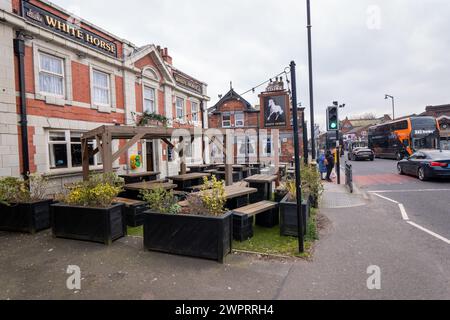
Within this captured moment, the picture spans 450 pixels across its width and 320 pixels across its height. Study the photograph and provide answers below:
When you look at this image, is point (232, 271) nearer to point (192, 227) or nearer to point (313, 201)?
point (192, 227)

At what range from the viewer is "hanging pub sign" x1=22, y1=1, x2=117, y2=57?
891cm

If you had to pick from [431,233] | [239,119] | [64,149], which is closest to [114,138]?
[64,149]

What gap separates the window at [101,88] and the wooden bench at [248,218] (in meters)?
9.34

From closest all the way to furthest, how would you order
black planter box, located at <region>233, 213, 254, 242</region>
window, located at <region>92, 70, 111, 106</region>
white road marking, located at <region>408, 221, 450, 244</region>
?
white road marking, located at <region>408, 221, 450, 244</region>
black planter box, located at <region>233, 213, 254, 242</region>
window, located at <region>92, 70, 111, 106</region>

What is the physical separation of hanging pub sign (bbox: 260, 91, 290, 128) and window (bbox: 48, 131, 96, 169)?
761cm

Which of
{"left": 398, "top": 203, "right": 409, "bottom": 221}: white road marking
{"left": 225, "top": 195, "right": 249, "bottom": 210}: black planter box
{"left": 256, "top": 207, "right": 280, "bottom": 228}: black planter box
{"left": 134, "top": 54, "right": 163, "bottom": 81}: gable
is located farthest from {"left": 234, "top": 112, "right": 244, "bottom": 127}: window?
{"left": 256, "top": 207, "right": 280, "bottom": 228}: black planter box

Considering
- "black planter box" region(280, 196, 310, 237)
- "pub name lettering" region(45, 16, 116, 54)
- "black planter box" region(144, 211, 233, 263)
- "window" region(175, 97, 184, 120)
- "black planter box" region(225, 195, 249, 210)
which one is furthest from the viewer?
"window" region(175, 97, 184, 120)

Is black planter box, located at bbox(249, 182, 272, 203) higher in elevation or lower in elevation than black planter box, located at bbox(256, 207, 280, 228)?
higher

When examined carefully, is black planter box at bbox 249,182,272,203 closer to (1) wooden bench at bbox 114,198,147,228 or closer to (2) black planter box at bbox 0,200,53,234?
(1) wooden bench at bbox 114,198,147,228

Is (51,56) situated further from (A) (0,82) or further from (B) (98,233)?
(B) (98,233)

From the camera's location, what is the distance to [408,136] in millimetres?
23859

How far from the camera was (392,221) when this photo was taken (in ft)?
20.7

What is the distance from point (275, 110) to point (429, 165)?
28.3 ft

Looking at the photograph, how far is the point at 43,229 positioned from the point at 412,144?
27.9 m
